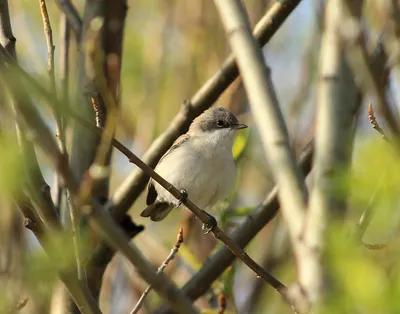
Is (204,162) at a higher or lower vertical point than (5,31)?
lower

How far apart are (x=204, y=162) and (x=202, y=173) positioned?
8 centimetres

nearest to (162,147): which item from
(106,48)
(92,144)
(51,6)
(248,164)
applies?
(92,144)

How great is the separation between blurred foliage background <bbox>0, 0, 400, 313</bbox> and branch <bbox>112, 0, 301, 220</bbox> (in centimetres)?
51

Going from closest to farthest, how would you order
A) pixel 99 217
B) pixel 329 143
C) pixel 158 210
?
1. pixel 99 217
2. pixel 329 143
3. pixel 158 210

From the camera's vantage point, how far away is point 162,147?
413cm

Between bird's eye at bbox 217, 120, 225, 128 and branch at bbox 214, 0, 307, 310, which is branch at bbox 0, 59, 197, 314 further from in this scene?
bird's eye at bbox 217, 120, 225, 128

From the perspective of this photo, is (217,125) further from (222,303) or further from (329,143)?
(329,143)

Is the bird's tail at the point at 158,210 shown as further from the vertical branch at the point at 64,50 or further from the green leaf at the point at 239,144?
the vertical branch at the point at 64,50

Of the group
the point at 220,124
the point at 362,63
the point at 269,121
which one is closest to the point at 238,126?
the point at 220,124

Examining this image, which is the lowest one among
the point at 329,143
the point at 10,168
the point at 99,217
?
the point at 329,143

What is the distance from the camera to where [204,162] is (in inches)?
178

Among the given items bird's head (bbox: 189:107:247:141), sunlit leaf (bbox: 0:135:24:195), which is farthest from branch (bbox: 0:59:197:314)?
bird's head (bbox: 189:107:247:141)

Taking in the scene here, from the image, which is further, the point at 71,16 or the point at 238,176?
the point at 238,176

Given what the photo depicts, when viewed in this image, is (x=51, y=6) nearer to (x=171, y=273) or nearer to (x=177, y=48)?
(x=177, y=48)
